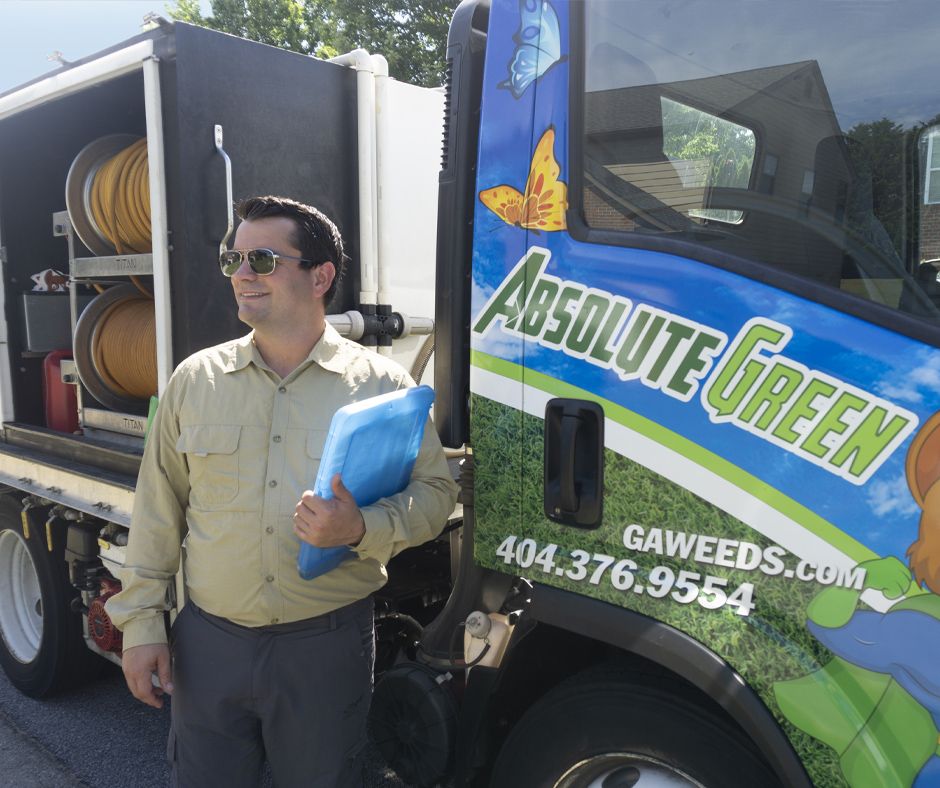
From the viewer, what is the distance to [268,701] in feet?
6.61

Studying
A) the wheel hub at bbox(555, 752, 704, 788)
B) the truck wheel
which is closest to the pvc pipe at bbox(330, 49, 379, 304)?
the truck wheel

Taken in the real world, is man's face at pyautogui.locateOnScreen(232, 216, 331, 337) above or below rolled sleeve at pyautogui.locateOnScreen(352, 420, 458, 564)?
above

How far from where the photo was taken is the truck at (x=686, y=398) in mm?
1507

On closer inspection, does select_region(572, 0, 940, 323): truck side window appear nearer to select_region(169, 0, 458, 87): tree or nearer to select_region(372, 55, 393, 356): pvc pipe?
select_region(372, 55, 393, 356): pvc pipe

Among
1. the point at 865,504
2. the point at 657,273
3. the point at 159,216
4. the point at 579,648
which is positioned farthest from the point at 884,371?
the point at 159,216

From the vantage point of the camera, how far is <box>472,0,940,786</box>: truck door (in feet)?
4.90

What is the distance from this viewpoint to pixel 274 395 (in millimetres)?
2066

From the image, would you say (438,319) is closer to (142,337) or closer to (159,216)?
(159,216)

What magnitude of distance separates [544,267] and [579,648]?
0.93 m

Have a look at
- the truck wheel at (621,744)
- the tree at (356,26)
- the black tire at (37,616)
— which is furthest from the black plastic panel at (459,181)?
the tree at (356,26)

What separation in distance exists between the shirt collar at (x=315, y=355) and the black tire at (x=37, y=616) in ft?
7.12

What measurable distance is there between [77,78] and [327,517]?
224 centimetres

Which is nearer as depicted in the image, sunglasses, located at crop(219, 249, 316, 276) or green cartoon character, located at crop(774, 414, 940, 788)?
green cartoon character, located at crop(774, 414, 940, 788)

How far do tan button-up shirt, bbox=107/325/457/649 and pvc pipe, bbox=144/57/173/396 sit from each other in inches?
26.6
